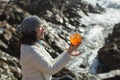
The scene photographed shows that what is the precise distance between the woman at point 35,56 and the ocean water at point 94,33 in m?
15.9

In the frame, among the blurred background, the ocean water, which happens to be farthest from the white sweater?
the ocean water

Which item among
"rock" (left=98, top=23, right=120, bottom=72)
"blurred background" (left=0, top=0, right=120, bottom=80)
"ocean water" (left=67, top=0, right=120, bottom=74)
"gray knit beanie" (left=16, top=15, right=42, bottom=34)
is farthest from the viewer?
"ocean water" (left=67, top=0, right=120, bottom=74)

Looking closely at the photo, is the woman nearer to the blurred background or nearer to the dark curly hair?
the dark curly hair

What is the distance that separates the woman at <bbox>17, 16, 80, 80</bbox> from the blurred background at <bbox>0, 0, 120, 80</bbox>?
31.8ft

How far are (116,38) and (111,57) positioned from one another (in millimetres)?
3619

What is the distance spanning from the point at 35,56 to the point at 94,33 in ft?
85.0

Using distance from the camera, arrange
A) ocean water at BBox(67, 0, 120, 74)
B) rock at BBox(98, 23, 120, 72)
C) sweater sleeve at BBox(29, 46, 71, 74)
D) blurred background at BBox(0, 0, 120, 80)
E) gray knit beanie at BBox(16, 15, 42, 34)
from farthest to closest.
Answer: ocean water at BBox(67, 0, 120, 74)
rock at BBox(98, 23, 120, 72)
blurred background at BBox(0, 0, 120, 80)
gray knit beanie at BBox(16, 15, 42, 34)
sweater sleeve at BBox(29, 46, 71, 74)

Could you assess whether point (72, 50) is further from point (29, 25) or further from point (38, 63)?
point (29, 25)

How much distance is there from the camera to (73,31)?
29.6 meters

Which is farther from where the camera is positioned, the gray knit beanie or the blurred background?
the blurred background

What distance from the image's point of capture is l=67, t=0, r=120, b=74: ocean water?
Result: 2367 centimetres

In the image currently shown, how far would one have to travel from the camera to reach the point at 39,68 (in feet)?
16.9

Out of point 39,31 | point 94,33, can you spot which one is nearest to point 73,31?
point 94,33

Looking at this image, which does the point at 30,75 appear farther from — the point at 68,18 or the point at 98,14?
the point at 98,14
